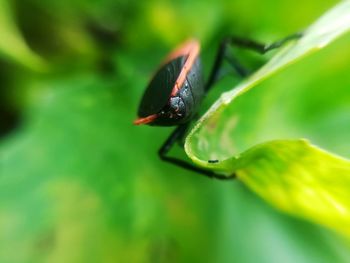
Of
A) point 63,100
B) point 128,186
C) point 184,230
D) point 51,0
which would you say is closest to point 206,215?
point 184,230

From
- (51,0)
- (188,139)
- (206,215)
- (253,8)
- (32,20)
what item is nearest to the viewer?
(188,139)

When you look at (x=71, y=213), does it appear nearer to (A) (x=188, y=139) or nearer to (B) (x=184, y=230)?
(B) (x=184, y=230)

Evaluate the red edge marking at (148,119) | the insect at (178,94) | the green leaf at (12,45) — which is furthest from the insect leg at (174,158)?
the green leaf at (12,45)

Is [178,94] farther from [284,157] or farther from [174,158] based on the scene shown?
[284,157]

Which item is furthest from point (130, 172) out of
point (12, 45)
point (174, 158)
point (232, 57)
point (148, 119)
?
point (12, 45)

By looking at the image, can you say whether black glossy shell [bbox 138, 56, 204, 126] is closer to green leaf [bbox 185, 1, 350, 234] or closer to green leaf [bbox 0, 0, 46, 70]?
green leaf [bbox 185, 1, 350, 234]

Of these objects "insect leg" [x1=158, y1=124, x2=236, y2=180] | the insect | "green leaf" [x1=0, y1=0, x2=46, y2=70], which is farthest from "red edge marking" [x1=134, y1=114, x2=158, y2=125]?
"green leaf" [x1=0, y1=0, x2=46, y2=70]

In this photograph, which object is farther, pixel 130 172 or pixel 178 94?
pixel 130 172
